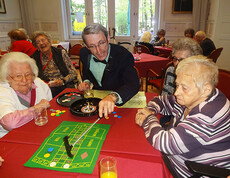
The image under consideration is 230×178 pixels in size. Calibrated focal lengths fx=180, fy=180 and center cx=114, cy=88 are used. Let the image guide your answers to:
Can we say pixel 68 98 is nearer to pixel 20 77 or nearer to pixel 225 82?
pixel 20 77

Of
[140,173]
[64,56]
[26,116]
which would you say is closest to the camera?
[140,173]

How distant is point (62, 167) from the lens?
955mm

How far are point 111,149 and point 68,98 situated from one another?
0.96 metres

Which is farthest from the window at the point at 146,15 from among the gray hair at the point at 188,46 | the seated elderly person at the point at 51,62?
the gray hair at the point at 188,46

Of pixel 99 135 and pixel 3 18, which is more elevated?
pixel 3 18

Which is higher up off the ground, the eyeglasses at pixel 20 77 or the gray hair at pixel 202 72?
the gray hair at pixel 202 72

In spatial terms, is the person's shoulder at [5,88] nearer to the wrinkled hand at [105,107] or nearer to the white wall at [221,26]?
the wrinkled hand at [105,107]

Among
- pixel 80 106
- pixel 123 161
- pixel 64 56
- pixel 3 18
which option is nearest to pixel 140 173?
pixel 123 161

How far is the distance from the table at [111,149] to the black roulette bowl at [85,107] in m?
0.04

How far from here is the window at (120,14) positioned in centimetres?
750

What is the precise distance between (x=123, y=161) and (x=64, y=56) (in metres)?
2.46

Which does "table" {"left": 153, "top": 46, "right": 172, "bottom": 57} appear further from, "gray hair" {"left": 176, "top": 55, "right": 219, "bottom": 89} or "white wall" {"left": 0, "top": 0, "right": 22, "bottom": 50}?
"white wall" {"left": 0, "top": 0, "right": 22, "bottom": 50}

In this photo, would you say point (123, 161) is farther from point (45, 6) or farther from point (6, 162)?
point (45, 6)

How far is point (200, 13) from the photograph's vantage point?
6.70m
